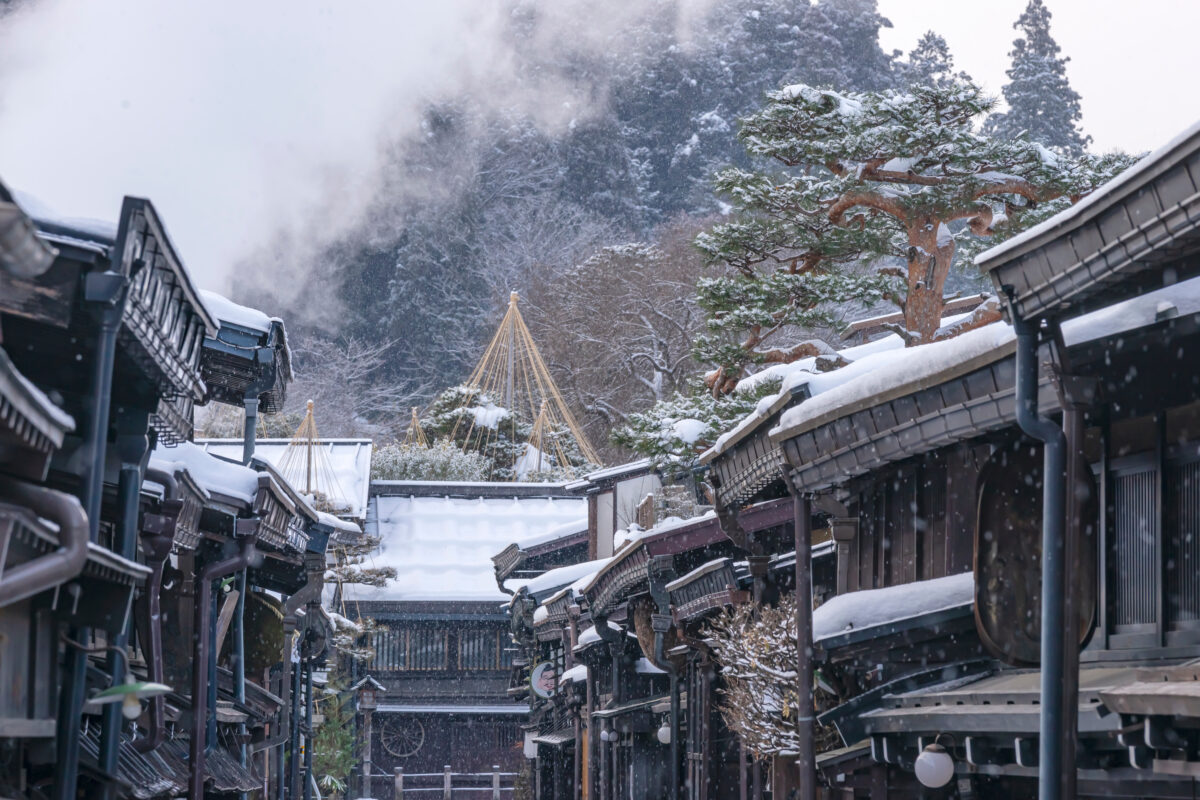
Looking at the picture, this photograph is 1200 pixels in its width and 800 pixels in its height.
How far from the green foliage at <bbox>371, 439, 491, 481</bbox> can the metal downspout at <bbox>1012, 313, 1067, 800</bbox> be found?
155 feet

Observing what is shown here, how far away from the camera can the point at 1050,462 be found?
7750 mm

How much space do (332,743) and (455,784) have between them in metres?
10.1

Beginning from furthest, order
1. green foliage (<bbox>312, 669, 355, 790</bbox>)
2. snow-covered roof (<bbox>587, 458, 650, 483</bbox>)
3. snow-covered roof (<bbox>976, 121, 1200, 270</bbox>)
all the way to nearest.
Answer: green foliage (<bbox>312, 669, 355, 790</bbox>) → snow-covered roof (<bbox>587, 458, 650, 483</bbox>) → snow-covered roof (<bbox>976, 121, 1200, 270</bbox>)

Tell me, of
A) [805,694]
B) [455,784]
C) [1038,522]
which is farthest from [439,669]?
[1038,522]

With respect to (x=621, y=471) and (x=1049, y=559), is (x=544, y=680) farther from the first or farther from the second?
(x=1049, y=559)

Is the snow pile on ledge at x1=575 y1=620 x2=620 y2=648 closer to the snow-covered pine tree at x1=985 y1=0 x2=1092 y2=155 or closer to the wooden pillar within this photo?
the wooden pillar

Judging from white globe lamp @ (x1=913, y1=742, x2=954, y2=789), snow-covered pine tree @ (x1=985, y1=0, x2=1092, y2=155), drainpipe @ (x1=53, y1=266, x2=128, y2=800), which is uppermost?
snow-covered pine tree @ (x1=985, y1=0, x2=1092, y2=155)

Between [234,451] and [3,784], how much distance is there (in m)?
35.6

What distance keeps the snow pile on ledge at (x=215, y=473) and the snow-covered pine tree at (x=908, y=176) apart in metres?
6.77

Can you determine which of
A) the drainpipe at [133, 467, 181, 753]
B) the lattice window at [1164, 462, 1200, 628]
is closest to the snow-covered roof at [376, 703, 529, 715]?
the drainpipe at [133, 467, 181, 753]

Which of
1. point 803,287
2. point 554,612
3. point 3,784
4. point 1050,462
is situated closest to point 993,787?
point 1050,462

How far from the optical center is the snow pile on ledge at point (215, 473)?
14.3 meters

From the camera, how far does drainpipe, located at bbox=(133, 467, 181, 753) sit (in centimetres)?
1120

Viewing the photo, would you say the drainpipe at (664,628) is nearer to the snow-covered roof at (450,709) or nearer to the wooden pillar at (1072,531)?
the wooden pillar at (1072,531)
